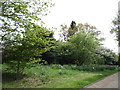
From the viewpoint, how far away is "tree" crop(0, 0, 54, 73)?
4785 mm

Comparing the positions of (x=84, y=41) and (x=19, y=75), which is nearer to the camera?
(x=19, y=75)

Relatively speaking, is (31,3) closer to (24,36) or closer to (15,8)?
(15,8)

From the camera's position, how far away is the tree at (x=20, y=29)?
4.79m

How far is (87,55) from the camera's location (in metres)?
14.2

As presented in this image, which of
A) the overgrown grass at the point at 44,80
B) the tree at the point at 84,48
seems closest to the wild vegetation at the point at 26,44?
the overgrown grass at the point at 44,80

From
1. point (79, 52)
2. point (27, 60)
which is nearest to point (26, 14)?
point (27, 60)

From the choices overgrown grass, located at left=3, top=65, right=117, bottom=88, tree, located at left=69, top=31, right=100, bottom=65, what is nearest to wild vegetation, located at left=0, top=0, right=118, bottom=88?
overgrown grass, located at left=3, top=65, right=117, bottom=88

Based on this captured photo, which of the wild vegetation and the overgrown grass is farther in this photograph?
the overgrown grass

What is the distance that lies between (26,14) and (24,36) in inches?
41.6

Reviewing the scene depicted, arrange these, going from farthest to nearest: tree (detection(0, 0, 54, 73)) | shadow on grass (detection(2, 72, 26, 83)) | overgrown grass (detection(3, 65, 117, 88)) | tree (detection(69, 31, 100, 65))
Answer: tree (detection(69, 31, 100, 65))
shadow on grass (detection(2, 72, 26, 83))
overgrown grass (detection(3, 65, 117, 88))
tree (detection(0, 0, 54, 73))

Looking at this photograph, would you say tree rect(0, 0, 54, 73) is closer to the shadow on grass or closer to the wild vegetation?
the wild vegetation

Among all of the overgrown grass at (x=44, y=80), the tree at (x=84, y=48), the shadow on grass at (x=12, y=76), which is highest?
the tree at (x=84, y=48)

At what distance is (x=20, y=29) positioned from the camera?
5129mm

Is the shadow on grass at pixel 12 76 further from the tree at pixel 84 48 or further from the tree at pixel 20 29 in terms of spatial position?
the tree at pixel 84 48
